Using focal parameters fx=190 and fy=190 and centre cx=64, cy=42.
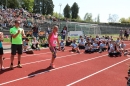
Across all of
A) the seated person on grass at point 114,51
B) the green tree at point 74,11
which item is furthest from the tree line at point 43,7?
the seated person on grass at point 114,51

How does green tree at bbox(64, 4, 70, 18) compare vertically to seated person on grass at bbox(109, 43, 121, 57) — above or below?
above

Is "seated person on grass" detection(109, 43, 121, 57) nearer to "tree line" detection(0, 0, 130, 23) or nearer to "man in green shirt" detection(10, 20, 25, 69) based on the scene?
"man in green shirt" detection(10, 20, 25, 69)

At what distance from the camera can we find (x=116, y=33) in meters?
36.8

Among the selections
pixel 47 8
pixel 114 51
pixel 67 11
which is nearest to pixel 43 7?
pixel 47 8

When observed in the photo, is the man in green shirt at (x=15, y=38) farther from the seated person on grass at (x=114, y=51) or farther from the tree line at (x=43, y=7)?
the tree line at (x=43, y=7)

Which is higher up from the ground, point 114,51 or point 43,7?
point 43,7

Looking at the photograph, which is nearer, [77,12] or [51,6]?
[51,6]

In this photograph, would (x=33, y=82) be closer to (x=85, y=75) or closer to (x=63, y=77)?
(x=63, y=77)

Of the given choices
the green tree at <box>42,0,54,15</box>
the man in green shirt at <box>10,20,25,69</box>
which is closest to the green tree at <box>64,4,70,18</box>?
the green tree at <box>42,0,54,15</box>

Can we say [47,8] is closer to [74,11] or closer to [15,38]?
[74,11]

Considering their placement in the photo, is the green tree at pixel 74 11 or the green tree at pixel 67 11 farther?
the green tree at pixel 74 11

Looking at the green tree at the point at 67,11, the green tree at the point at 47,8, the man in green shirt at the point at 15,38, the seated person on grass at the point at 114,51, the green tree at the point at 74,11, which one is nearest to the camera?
the man in green shirt at the point at 15,38

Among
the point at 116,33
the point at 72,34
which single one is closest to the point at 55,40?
the point at 72,34

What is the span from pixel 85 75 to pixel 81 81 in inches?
33.6
